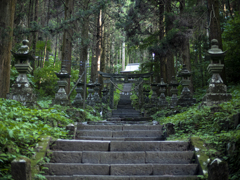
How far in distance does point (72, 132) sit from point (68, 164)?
1.83 meters

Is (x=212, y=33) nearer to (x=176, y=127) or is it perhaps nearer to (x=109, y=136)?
(x=176, y=127)

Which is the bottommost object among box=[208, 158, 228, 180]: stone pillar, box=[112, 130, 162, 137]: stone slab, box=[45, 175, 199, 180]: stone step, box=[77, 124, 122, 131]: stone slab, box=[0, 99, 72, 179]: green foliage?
box=[45, 175, 199, 180]: stone step

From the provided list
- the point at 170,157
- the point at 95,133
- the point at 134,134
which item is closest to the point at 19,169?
the point at 170,157

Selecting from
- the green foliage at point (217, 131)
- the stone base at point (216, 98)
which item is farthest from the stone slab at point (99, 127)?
the stone base at point (216, 98)

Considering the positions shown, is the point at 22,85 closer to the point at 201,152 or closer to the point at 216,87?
the point at 201,152

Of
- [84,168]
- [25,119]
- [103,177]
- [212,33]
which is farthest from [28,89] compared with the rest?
[212,33]

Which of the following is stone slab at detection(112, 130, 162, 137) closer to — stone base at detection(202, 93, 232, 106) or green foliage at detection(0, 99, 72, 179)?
green foliage at detection(0, 99, 72, 179)

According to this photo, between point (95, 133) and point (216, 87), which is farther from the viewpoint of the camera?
point (216, 87)

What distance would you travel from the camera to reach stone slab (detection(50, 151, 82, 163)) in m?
4.52

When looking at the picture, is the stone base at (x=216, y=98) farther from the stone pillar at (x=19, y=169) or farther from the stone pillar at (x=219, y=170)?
the stone pillar at (x=19, y=169)

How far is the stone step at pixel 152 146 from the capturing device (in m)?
5.03

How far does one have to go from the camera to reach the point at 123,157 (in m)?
4.62

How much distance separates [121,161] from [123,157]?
0.09m

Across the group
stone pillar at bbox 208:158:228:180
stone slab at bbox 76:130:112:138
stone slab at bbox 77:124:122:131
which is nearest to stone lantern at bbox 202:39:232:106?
stone slab at bbox 77:124:122:131
